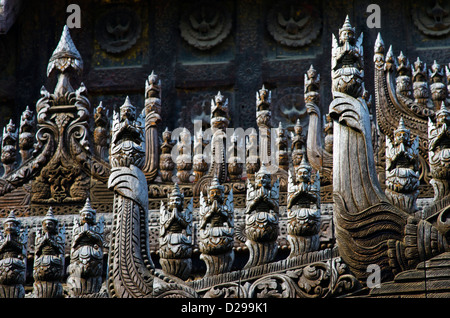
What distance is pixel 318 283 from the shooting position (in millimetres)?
8500

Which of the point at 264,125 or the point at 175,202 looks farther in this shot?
the point at 264,125

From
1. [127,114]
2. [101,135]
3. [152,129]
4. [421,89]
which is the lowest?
[127,114]

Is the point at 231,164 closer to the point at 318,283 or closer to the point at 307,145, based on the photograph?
the point at 307,145

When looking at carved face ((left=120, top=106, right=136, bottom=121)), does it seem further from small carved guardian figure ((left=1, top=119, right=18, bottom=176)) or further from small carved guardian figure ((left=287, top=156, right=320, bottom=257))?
small carved guardian figure ((left=1, top=119, right=18, bottom=176))

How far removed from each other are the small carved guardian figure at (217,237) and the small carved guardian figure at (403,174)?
1421mm

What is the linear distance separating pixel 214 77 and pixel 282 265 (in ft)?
34.2

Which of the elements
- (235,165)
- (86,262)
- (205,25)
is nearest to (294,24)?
(205,25)

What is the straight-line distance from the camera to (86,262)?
928 centimetres

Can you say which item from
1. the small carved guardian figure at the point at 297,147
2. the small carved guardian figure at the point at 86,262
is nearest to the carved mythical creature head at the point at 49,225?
the small carved guardian figure at the point at 86,262

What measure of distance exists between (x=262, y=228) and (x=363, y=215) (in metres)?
0.87

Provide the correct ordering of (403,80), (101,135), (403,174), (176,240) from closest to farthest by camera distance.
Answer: (403,174)
(176,240)
(101,135)
(403,80)

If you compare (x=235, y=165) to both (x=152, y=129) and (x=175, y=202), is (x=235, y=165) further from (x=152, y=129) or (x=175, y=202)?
(x=175, y=202)

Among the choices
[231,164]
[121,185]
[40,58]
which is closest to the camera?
[121,185]
